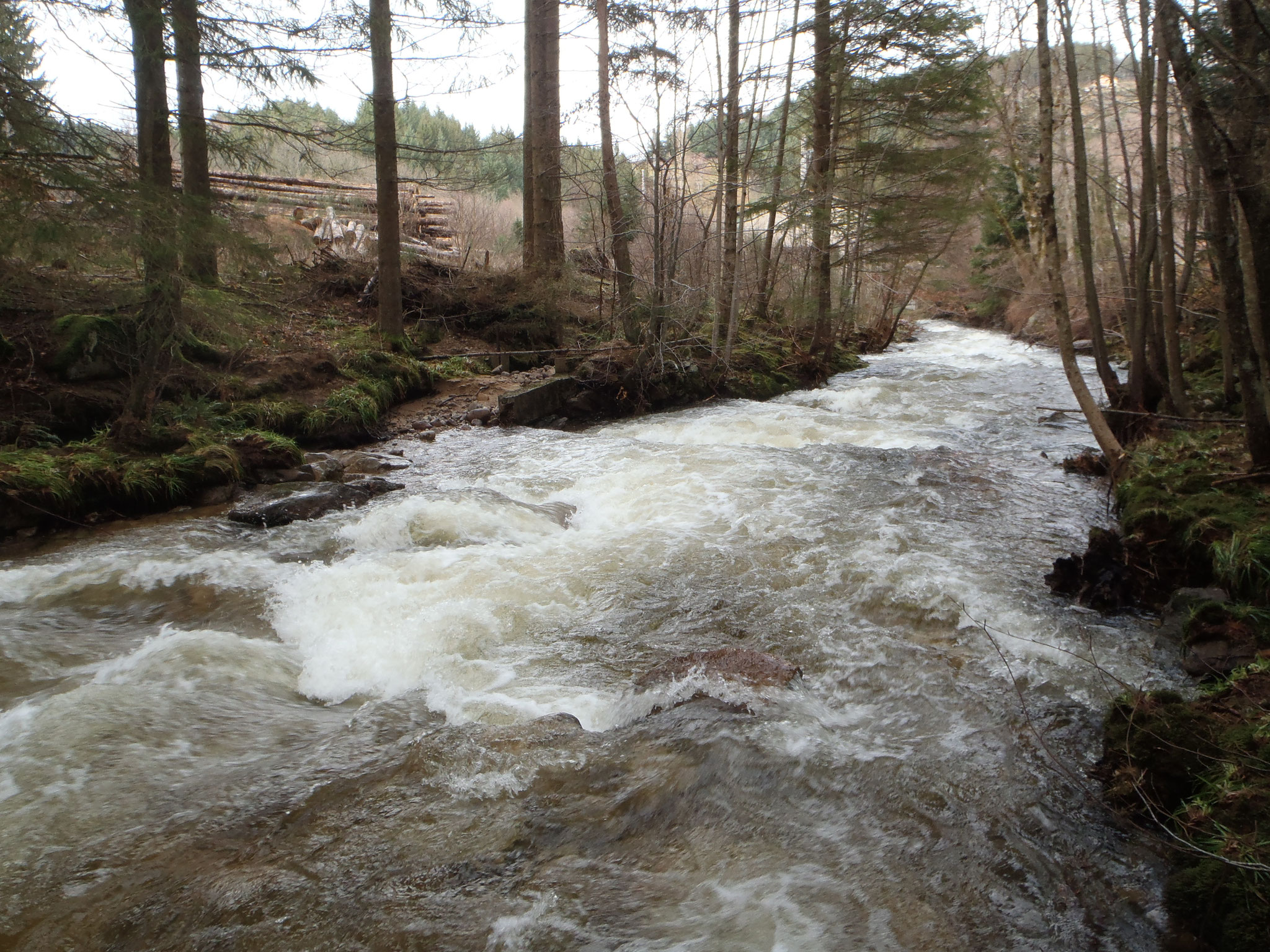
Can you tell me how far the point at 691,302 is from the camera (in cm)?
1369

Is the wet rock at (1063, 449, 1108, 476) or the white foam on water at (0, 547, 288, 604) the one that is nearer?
the white foam on water at (0, 547, 288, 604)

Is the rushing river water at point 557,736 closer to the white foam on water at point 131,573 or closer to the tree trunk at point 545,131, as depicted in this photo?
the white foam on water at point 131,573

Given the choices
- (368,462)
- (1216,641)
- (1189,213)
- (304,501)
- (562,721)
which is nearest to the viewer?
(562,721)

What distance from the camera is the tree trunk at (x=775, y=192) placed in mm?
13258

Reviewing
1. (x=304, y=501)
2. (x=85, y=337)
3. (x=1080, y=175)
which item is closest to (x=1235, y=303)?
(x=1080, y=175)

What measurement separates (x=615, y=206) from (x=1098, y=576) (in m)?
10.4

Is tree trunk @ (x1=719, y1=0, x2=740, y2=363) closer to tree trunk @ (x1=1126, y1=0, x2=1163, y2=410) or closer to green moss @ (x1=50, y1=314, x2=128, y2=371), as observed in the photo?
tree trunk @ (x1=1126, y1=0, x2=1163, y2=410)

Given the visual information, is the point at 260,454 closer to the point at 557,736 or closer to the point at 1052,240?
the point at 557,736

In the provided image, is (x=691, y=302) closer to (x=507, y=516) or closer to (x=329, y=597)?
(x=507, y=516)

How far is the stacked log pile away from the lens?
619 inches

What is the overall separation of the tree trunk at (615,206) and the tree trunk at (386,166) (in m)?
3.64

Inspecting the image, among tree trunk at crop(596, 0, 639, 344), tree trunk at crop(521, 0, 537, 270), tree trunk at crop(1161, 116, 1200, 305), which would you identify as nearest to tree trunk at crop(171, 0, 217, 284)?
tree trunk at crop(521, 0, 537, 270)

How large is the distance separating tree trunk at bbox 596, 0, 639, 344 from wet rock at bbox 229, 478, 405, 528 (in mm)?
5782

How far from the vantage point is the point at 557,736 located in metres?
3.90
